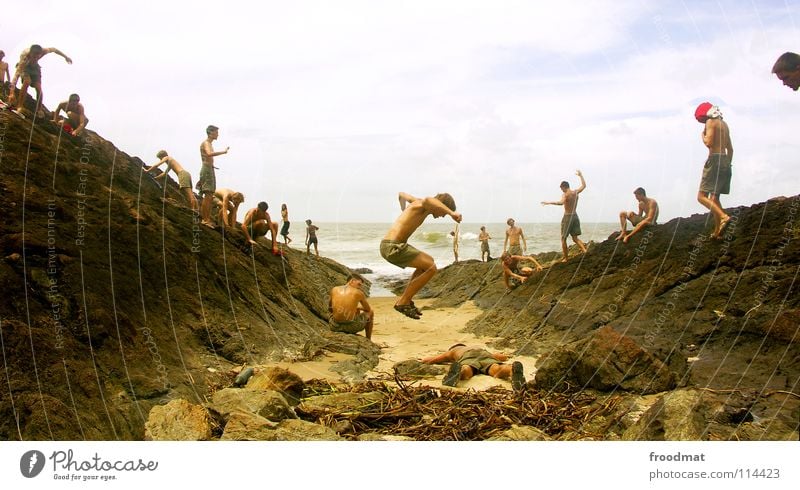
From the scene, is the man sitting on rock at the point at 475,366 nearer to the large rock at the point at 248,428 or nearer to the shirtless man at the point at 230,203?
the large rock at the point at 248,428

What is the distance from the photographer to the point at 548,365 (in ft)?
19.6

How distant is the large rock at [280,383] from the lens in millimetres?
5262

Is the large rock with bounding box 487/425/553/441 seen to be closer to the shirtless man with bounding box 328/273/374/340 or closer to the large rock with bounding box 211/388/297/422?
the large rock with bounding box 211/388/297/422

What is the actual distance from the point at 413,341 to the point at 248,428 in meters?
4.07

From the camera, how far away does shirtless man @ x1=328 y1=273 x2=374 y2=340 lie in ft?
23.9

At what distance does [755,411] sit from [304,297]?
6.68 meters

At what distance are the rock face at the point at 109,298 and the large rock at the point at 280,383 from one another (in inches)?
31.0

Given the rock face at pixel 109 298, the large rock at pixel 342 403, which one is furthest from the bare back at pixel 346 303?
the large rock at pixel 342 403

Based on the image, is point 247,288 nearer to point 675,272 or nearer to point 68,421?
point 68,421

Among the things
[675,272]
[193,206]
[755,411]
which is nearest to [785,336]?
[755,411]

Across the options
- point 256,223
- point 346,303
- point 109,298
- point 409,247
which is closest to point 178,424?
point 109,298

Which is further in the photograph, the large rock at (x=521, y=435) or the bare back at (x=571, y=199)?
the bare back at (x=571, y=199)
